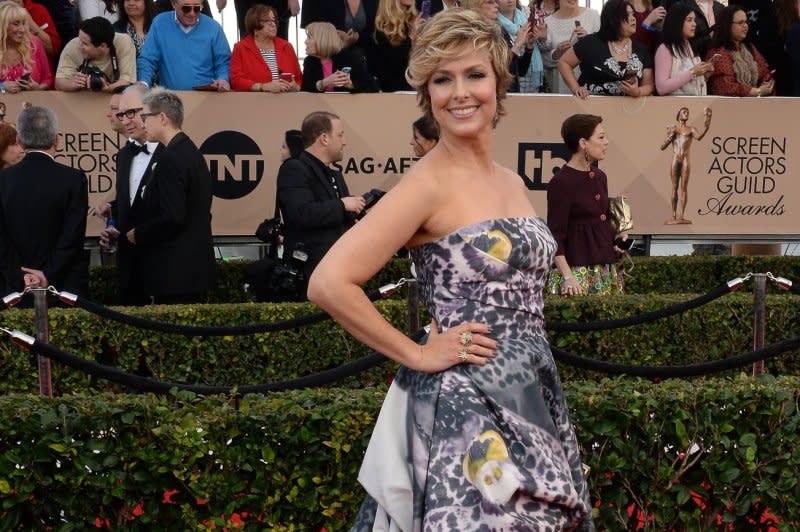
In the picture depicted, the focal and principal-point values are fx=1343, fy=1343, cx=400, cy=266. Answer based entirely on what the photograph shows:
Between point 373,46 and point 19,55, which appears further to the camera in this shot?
point 373,46

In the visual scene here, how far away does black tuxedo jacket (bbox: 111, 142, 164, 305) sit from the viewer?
28.0ft

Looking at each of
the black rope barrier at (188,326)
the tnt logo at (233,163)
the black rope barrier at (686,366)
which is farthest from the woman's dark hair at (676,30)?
the black rope barrier at (686,366)

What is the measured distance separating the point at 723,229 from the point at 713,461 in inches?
294

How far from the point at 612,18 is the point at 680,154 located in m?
1.32

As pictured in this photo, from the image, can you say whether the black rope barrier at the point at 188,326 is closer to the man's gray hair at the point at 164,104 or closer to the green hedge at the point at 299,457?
the man's gray hair at the point at 164,104

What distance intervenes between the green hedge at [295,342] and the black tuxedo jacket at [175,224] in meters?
0.31

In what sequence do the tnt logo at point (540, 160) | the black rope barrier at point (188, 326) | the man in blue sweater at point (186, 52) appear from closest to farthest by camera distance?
the black rope barrier at point (188, 326), the man in blue sweater at point (186, 52), the tnt logo at point (540, 160)

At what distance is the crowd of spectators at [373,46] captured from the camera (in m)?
10.2

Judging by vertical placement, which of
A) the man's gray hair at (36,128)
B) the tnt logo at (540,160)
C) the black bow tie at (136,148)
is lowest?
the tnt logo at (540,160)

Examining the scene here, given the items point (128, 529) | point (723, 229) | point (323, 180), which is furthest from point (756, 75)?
point (128, 529)

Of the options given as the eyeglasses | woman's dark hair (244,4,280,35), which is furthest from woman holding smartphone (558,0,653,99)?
the eyeglasses

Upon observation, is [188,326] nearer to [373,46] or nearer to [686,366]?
[686,366]

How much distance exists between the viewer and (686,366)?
5.34 meters

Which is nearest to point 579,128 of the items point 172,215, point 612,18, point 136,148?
point 172,215
